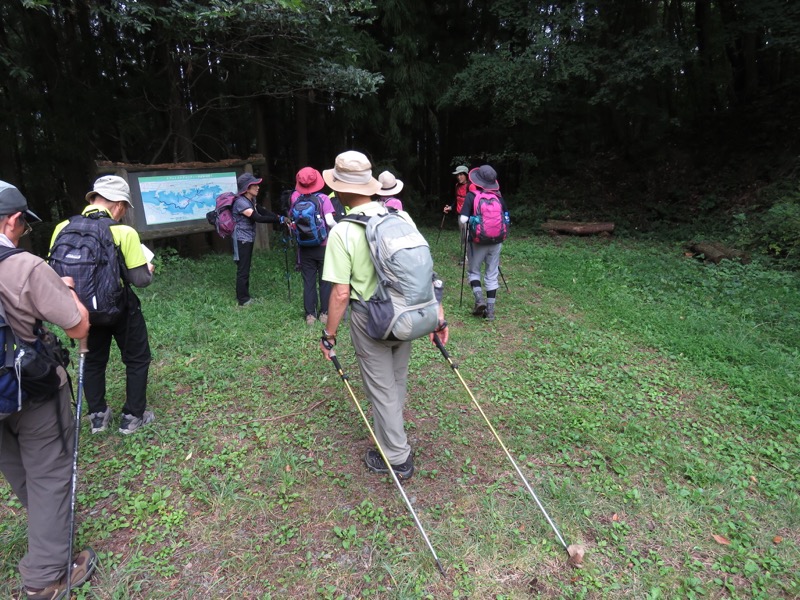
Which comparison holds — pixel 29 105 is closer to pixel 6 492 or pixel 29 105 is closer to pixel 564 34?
pixel 6 492

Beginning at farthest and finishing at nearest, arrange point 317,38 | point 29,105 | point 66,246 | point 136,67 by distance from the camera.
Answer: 1. point 136,67
2. point 29,105
3. point 317,38
4. point 66,246

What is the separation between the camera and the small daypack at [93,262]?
277cm

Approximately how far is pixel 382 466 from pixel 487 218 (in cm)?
320

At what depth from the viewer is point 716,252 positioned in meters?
8.42

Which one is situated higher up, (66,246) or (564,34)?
(564,34)

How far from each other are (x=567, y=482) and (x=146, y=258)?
3127mm

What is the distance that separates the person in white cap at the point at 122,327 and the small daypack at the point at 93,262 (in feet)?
0.10

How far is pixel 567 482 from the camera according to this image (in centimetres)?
299

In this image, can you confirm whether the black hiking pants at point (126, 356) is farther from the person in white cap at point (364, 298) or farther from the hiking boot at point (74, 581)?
the person in white cap at point (364, 298)

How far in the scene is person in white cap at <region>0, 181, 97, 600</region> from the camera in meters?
2.00

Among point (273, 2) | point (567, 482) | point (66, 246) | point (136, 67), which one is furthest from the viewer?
point (136, 67)

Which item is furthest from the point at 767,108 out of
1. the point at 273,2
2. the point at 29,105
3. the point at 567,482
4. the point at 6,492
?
the point at 29,105

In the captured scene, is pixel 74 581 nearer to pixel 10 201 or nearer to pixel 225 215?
pixel 10 201

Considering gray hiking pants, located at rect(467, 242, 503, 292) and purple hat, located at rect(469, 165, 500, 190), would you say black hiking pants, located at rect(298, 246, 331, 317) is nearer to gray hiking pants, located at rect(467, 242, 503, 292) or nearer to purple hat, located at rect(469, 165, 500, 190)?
gray hiking pants, located at rect(467, 242, 503, 292)
